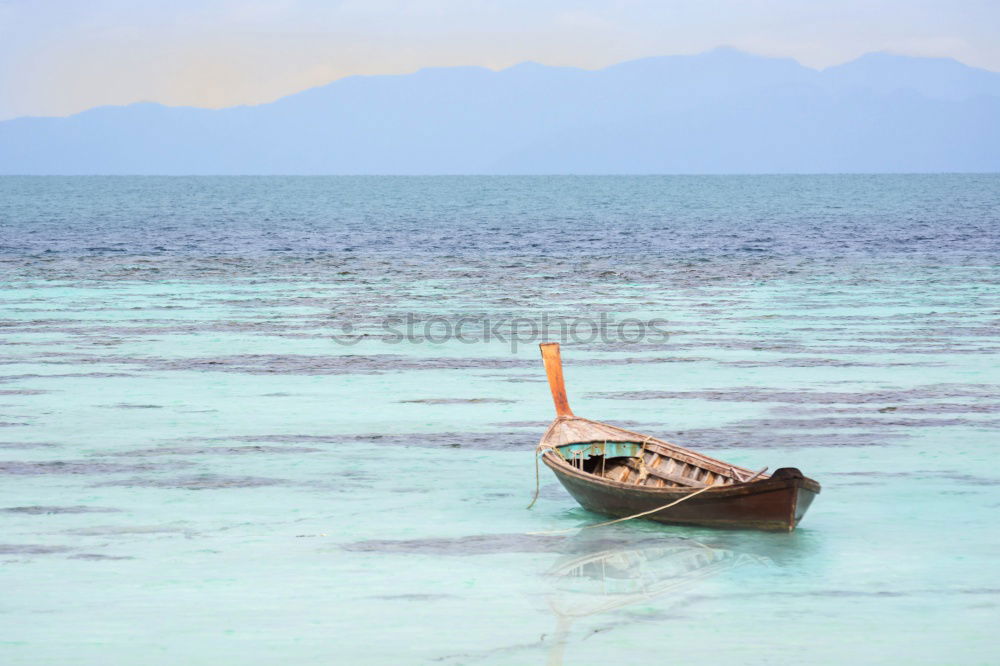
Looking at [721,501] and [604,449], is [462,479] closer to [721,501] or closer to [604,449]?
[604,449]

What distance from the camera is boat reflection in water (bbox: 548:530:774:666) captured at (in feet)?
38.5

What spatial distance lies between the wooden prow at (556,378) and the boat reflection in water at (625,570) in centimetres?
218

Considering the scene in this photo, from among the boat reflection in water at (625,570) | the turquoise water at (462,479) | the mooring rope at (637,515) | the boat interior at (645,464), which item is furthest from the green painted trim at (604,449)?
the boat reflection in water at (625,570)

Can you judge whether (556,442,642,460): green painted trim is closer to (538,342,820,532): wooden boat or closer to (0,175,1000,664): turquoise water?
(538,342,820,532): wooden boat

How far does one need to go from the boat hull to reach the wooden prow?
1518mm

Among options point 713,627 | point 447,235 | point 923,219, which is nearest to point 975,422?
point 713,627

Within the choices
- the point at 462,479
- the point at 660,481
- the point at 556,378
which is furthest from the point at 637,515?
the point at 462,479

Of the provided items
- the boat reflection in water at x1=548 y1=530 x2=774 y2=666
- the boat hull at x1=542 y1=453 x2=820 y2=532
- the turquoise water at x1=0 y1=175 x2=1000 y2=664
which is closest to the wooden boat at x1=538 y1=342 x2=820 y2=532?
the boat hull at x1=542 y1=453 x2=820 y2=532

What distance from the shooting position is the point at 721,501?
1348 cm

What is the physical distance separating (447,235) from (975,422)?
5690 centimetres

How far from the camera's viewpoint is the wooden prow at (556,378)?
15.7 meters

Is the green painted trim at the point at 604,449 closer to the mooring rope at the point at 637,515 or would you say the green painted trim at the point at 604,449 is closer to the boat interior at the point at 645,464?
the boat interior at the point at 645,464

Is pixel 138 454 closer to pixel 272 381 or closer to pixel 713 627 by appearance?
pixel 272 381

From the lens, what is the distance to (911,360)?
25.6 m
